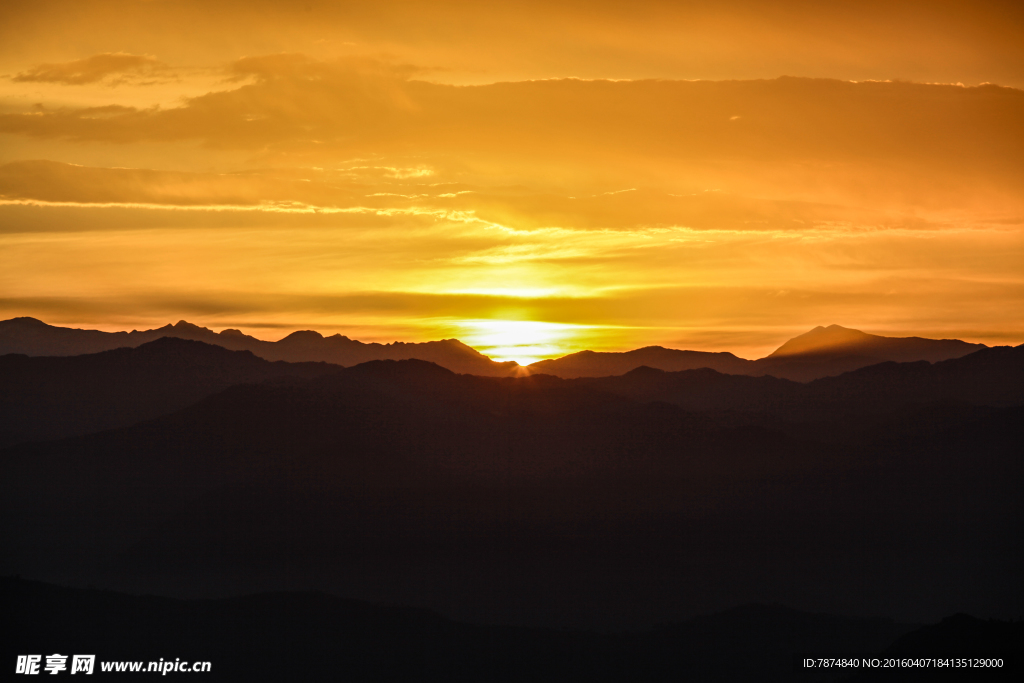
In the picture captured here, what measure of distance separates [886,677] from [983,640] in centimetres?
2350

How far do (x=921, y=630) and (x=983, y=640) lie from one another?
38.4 feet

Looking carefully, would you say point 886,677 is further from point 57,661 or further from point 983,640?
point 57,661

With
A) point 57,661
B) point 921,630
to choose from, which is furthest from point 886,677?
point 57,661

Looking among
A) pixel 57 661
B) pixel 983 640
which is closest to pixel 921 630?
pixel 983 640

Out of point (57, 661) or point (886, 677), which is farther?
point (886, 677)

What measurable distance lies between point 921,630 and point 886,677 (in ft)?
48.5

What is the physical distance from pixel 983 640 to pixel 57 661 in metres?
165

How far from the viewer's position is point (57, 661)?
116000 mm

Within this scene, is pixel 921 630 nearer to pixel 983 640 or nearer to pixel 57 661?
pixel 983 640

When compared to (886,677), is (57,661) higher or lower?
higher

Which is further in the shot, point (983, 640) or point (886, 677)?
point (886, 677)

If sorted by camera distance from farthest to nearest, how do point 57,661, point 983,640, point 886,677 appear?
1. point 886,677
2. point 983,640
3. point 57,661

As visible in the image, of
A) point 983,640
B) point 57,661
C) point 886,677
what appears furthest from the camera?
point 886,677
